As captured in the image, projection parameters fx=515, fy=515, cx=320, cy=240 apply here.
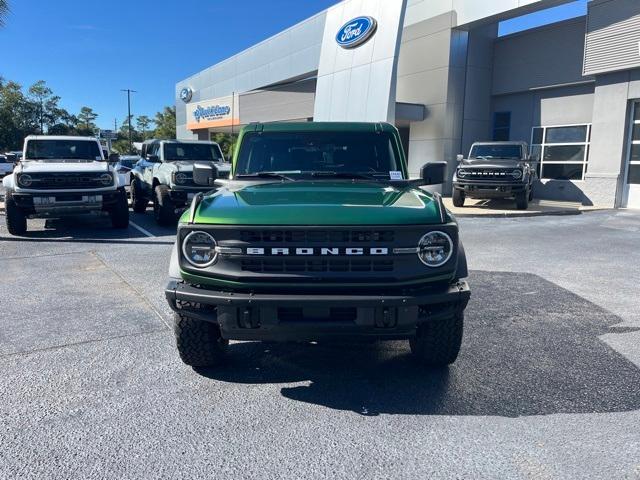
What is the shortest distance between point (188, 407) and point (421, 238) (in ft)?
6.10

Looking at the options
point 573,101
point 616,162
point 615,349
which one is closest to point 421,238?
point 615,349

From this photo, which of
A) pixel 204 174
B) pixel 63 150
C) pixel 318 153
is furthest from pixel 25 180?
pixel 318 153

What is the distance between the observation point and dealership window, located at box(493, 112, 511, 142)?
20.6 meters

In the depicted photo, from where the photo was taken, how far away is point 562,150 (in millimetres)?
18812

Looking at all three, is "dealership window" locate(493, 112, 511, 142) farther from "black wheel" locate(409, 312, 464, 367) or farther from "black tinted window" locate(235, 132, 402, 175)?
"black wheel" locate(409, 312, 464, 367)

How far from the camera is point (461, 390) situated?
3605 millimetres

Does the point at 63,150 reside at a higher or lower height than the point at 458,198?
higher

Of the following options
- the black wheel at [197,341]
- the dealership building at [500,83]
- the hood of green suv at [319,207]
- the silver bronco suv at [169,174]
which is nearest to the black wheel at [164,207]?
the silver bronco suv at [169,174]

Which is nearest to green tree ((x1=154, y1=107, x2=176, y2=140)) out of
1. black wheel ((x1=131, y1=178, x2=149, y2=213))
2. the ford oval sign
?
the ford oval sign

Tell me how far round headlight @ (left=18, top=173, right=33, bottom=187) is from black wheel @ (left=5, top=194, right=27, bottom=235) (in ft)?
1.09

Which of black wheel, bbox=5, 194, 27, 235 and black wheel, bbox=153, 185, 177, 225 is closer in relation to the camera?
black wheel, bbox=5, 194, 27, 235

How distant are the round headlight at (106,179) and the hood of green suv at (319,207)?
7720 mm

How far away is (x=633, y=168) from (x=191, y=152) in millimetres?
13515

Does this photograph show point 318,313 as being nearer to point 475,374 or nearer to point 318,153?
point 475,374
